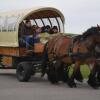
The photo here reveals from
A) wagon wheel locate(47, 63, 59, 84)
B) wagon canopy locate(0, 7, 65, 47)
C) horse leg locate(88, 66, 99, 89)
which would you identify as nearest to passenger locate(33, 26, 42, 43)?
wagon canopy locate(0, 7, 65, 47)

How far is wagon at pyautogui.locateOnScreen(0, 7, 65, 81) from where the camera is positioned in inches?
711

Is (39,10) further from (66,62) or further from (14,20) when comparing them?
(66,62)

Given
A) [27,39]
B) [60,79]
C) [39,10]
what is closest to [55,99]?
[60,79]

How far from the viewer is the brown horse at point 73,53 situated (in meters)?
15.5

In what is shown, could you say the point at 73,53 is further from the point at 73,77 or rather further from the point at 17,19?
the point at 17,19

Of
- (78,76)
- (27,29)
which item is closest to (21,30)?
(27,29)

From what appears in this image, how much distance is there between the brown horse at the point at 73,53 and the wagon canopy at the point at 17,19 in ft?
6.37

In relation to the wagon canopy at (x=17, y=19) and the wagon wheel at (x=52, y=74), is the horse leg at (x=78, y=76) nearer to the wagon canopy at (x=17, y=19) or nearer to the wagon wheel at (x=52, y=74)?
the wagon wheel at (x=52, y=74)

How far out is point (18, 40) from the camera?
730 inches

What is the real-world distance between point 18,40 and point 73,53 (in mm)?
3243

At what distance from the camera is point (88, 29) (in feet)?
51.9

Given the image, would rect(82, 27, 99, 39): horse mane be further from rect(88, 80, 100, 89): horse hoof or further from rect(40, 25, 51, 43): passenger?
rect(40, 25, 51, 43): passenger

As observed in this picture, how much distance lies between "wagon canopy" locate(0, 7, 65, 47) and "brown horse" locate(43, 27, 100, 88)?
76.5 inches

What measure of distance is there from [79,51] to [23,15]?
3.80 metres
